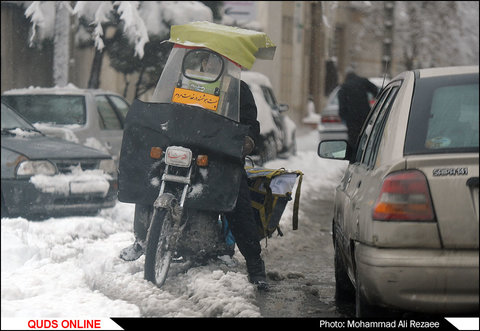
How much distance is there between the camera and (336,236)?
646 cm

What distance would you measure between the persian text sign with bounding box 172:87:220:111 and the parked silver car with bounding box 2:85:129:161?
514 cm

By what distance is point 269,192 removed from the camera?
23.1 ft

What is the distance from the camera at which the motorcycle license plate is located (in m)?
6.34

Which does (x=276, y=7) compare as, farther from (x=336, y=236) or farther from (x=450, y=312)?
(x=450, y=312)

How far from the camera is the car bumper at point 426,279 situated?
4.28 m

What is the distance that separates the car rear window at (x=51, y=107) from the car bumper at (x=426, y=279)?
8079 millimetres

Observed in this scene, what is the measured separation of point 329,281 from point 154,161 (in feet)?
5.93

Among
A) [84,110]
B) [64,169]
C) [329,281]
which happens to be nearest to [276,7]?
[84,110]

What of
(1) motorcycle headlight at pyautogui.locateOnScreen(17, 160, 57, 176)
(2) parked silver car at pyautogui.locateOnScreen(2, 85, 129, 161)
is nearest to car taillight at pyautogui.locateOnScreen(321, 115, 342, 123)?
(2) parked silver car at pyautogui.locateOnScreen(2, 85, 129, 161)

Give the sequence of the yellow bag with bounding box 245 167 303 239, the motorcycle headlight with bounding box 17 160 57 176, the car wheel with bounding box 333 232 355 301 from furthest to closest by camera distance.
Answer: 1. the motorcycle headlight with bounding box 17 160 57 176
2. the yellow bag with bounding box 245 167 303 239
3. the car wheel with bounding box 333 232 355 301

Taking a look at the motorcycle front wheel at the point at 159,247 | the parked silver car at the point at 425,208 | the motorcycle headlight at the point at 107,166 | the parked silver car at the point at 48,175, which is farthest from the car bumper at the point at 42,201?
the parked silver car at the point at 425,208

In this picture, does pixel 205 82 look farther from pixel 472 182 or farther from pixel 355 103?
pixel 355 103

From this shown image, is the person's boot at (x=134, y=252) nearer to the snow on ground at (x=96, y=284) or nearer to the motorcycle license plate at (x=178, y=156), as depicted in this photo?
the snow on ground at (x=96, y=284)

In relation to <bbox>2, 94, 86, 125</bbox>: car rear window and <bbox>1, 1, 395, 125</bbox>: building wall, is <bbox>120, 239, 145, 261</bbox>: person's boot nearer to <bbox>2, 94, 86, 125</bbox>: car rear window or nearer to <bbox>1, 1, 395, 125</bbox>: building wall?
<bbox>2, 94, 86, 125</bbox>: car rear window
